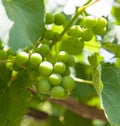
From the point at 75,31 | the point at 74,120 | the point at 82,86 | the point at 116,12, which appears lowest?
the point at 74,120

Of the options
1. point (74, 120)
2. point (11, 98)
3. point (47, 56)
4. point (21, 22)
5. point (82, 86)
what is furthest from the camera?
point (74, 120)

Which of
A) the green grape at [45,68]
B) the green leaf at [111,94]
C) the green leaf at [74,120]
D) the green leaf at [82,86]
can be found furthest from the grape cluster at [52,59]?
the green leaf at [74,120]

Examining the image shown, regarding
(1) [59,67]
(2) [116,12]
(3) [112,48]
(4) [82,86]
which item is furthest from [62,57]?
(2) [116,12]

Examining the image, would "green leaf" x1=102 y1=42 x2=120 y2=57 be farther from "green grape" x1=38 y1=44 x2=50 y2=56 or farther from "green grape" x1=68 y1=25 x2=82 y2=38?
"green grape" x1=38 y1=44 x2=50 y2=56

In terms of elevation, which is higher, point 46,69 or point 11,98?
point 46,69

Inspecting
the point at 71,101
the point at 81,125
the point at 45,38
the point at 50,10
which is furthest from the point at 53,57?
the point at 81,125

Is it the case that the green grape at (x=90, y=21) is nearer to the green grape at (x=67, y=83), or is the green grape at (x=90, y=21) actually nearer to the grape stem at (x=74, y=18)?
→ the grape stem at (x=74, y=18)

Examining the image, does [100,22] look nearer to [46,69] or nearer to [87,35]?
[87,35]
